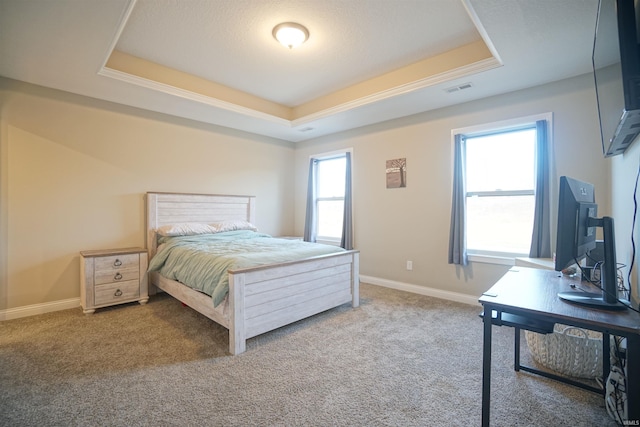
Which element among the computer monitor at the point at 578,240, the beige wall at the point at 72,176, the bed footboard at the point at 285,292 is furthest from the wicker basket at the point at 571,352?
the beige wall at the point at 72,176

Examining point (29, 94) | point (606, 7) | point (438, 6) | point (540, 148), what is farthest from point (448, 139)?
point (29, 94)

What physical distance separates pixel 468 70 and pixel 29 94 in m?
4.51

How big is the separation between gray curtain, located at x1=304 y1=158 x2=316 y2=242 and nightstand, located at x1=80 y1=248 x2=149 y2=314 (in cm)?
257

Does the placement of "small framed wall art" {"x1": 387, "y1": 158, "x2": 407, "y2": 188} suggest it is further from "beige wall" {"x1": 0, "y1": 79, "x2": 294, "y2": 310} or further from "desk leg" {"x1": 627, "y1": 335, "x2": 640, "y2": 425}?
"desk leg" {"x1": 627, "y1": 335, "x2": 640, "y2": 425}

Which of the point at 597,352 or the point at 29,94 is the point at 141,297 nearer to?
the point at 29,94

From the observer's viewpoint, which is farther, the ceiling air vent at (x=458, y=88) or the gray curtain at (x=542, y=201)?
the ceiling air vent at (x=458, y=88)

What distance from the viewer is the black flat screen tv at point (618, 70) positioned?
45.1 inches

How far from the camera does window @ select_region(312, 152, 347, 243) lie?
4973 millimetres

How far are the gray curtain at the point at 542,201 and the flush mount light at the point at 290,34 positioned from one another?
2545mm

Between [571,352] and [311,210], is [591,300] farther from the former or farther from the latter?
[311,210]

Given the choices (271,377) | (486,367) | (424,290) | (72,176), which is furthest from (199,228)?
(486,367)

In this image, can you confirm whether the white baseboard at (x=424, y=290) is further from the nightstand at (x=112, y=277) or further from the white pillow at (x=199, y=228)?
the nightstand at (x=112, y=277)

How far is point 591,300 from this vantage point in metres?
1.29

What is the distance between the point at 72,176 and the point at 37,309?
4.86 feet
